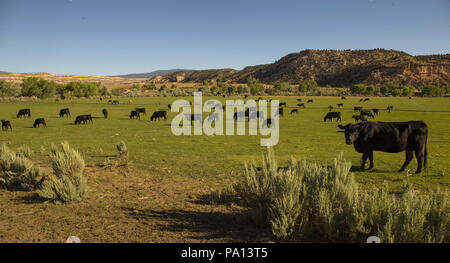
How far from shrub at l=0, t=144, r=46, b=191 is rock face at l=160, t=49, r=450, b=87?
131697 millimetres

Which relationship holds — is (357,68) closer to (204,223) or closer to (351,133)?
(351,133)

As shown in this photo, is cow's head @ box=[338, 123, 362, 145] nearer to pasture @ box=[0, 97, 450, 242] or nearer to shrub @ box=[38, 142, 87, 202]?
pasture @ box=[0, 97, 450, 242]

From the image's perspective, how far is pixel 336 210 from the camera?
4.96 m

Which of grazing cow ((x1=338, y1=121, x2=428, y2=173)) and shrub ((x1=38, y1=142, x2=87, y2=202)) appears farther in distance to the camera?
grazing cow ((x1=338, y1=121, x2=428, y2=173))

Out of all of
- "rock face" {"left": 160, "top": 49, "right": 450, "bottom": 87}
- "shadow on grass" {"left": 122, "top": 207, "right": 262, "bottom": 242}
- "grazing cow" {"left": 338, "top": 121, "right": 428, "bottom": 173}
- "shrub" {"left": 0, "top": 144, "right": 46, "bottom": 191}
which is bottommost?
"shadow on grass" {"left": 122, "top": 207, "right": 262, "bottom": 242}

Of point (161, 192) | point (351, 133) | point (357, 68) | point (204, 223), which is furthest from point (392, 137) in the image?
point (357, 68)

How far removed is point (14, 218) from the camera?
6.09 m

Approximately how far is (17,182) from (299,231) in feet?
28.3

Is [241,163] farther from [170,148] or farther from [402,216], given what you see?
[402,216]

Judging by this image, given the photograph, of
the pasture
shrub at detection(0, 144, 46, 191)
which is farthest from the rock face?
shrub at detection(0, 144, 46, 191)

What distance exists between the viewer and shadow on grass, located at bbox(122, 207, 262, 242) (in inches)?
205

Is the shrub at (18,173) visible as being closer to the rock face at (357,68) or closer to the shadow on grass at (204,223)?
the shadow on grass at (204,223)

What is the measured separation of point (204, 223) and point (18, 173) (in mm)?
6689
